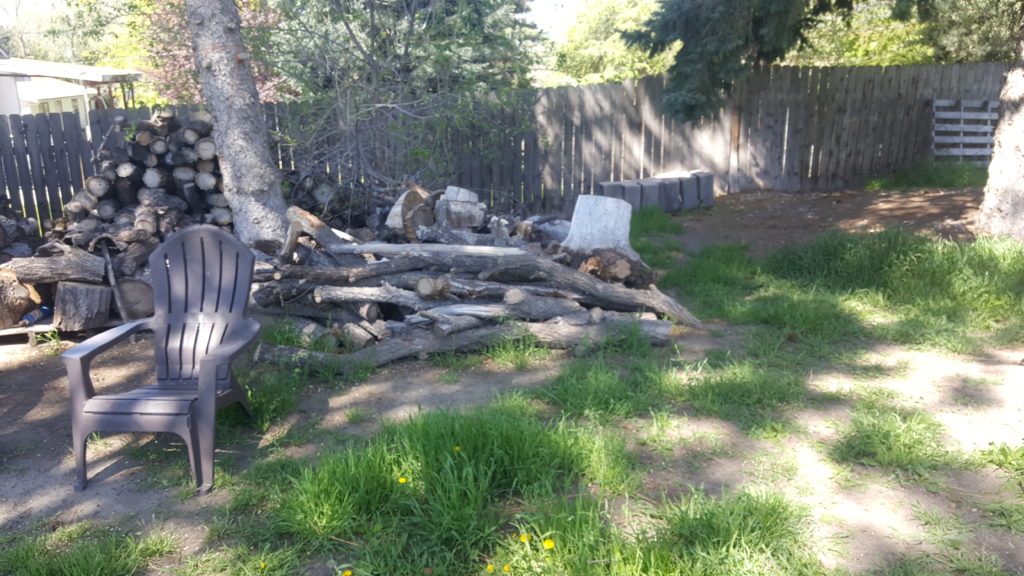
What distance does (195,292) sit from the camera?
14.9 feet

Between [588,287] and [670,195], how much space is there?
5.24 m

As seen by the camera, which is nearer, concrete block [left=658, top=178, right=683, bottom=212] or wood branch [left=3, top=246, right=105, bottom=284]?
wood branch [left=3, top=246, right=105, bottom=284]

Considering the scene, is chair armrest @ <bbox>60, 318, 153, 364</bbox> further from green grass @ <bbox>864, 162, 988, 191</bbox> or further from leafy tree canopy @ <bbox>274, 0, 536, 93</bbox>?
green grass @ <bbox>864, 162, 988, 191</bbox>

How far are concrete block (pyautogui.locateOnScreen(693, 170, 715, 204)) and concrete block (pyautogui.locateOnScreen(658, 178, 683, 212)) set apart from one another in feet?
1.48

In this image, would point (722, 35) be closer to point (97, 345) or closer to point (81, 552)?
point (97, 345)

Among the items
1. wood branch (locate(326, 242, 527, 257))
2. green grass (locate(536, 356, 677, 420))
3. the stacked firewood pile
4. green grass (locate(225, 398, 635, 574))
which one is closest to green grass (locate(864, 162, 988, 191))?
wood branch (locate(326, 242, 527, 257))

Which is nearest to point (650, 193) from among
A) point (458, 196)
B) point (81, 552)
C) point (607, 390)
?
point (458, 196)

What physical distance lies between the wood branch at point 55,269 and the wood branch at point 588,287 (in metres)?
3.09

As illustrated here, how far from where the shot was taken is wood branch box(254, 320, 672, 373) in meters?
5.23

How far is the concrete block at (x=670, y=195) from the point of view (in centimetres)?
1064

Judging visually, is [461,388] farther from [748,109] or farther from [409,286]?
[748,109]

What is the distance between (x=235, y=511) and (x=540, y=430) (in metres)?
1.44

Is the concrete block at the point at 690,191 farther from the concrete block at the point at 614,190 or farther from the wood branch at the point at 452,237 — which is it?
the wood branch at the point at 452,237

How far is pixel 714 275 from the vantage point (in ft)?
23.8
